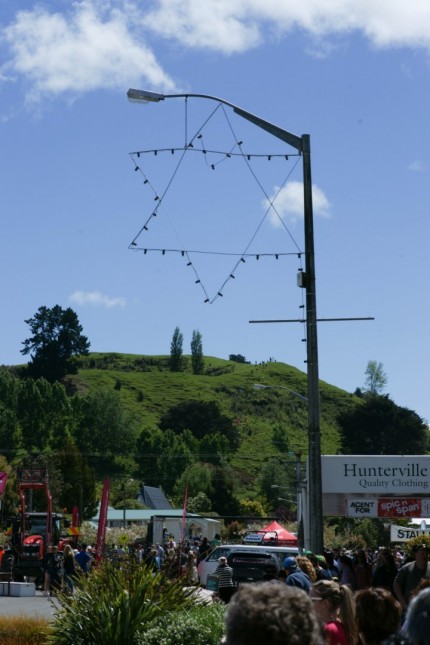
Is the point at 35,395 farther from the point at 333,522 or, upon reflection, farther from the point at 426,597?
the point at 426,597

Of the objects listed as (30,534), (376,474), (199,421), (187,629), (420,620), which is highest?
(199,421)

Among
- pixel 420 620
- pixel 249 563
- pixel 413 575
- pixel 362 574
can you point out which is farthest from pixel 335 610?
pixel 249 563

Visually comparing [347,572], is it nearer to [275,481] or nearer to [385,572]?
[385,572]

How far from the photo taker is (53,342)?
587ft

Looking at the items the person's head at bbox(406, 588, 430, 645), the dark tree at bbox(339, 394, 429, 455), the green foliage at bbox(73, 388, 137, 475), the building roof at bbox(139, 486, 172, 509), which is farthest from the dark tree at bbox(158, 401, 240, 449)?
the person's head at bbox(406, 588, 430, 645)

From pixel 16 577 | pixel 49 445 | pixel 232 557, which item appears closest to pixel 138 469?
pixel 49 445

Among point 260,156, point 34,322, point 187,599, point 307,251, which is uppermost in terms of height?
point 34,322

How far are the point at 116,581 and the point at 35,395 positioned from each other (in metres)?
133

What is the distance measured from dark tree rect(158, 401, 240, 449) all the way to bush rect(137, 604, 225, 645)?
144 metres

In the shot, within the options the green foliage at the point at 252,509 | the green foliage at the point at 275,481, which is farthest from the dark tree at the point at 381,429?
the green foliage at the point at 275,481

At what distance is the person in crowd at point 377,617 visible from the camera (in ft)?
19.6

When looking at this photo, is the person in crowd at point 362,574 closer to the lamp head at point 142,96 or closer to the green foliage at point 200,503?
the lamp head at point 142,96

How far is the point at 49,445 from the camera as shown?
14275 cm

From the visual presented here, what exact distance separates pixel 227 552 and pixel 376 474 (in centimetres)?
519
